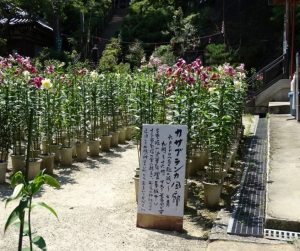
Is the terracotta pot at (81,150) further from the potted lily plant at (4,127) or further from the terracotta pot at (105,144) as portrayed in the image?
the potted lily plant at (4,127)

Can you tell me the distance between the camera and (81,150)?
7398 mm

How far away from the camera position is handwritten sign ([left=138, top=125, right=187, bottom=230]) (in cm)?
416

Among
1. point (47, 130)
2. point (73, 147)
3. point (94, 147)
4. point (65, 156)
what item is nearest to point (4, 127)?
point (47, 130)

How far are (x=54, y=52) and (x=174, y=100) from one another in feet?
66.9

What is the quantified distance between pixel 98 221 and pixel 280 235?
1.80 metres

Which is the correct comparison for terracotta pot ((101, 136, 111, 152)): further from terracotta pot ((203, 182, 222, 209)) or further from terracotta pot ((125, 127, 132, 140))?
terracotta pot ((203, 182, 222, 209))

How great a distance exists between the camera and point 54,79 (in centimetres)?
759

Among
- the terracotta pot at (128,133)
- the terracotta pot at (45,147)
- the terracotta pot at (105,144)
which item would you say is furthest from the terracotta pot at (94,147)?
the terracotta pot at (128,133)

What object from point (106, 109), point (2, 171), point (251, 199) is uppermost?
point (106, 109)

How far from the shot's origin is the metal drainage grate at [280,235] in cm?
371

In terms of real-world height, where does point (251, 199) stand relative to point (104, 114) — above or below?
below

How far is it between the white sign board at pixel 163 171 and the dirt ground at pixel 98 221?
0.25m

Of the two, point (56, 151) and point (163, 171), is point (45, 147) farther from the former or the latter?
point (163, 171)

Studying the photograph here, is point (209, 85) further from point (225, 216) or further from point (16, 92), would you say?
point (16, 92)
